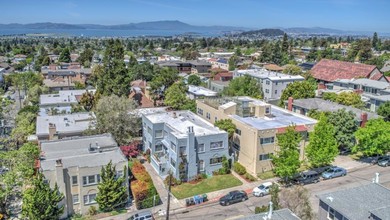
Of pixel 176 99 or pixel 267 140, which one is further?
pixel 176 99

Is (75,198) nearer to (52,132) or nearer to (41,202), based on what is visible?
(41,202)

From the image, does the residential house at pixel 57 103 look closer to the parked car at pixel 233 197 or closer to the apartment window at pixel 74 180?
the apartment window at pixel 74 180

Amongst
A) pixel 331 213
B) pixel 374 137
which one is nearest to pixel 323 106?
pixel 374 137

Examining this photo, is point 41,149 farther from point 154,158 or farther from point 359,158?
point 359,158

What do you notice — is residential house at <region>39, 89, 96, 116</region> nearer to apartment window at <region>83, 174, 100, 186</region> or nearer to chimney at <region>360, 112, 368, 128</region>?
apartment window at <region>83, 174, 100, 186</region>

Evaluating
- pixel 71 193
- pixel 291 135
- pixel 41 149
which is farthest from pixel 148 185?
pixel 291 135
